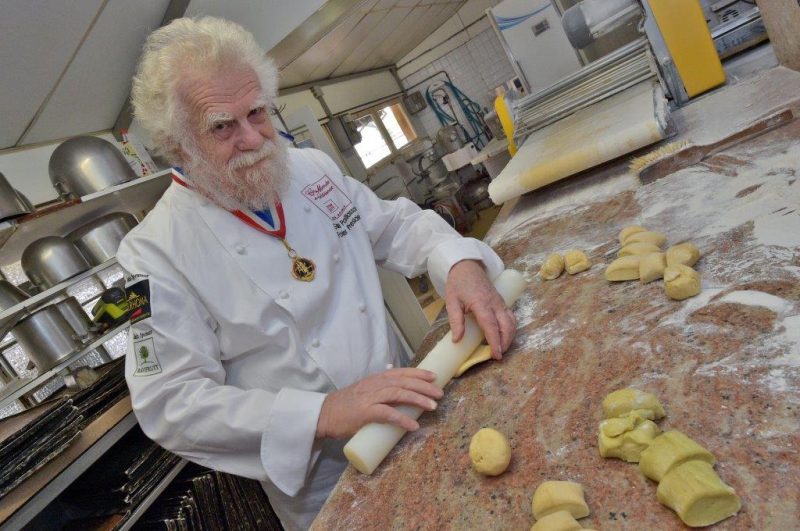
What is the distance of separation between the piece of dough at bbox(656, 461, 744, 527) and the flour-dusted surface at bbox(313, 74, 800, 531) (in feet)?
0.06

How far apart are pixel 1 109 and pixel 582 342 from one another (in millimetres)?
2886

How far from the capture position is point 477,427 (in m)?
0.86

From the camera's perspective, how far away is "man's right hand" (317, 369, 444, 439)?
91cm

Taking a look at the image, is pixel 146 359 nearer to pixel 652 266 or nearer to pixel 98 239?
pixel 652 266

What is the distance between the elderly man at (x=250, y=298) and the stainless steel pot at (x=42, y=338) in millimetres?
1126

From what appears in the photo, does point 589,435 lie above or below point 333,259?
below

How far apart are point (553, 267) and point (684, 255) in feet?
1.04

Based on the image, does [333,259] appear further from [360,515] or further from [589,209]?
[589,209]

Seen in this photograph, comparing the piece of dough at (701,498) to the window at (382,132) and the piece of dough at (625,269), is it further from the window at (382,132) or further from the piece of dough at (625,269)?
the window at (382,132)

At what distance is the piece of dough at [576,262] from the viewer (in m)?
1.17

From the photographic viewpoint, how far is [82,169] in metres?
2.29

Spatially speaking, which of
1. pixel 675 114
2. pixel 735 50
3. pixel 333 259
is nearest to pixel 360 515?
pixel 333 259

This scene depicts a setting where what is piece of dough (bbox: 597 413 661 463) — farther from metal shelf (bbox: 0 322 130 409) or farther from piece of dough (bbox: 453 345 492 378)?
metal shelf (bbox: 0 322 130 409)

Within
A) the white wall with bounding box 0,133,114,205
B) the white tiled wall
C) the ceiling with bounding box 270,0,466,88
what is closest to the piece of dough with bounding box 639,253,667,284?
the white wall with bounding box 0,133,114,205
